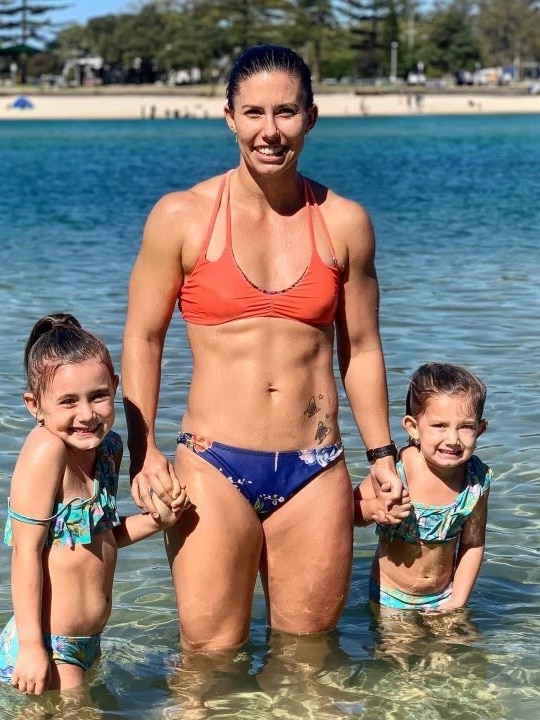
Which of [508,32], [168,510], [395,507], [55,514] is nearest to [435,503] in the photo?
[395,507]

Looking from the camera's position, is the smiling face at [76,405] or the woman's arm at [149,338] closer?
the smiling face at [76,405]

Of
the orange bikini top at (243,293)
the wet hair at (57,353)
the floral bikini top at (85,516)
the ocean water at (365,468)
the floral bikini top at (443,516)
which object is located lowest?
the ocean water at (365,468)

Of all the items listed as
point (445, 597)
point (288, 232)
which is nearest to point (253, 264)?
point (288, 232)

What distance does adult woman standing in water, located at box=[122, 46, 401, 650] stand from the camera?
3814 millimetres

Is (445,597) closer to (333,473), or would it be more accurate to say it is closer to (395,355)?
(333,473)

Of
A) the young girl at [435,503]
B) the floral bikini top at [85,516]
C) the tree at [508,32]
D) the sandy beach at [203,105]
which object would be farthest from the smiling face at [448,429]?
the tree at [508,32]

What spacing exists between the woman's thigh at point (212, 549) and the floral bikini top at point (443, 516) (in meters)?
0.72

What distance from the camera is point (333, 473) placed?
13.1 ft

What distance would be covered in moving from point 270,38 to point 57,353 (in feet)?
390

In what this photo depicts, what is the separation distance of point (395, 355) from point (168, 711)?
588 cm

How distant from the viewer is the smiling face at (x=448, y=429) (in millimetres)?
4312

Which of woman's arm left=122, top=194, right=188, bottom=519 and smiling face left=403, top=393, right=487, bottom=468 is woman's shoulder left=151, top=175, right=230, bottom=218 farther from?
smiling face left=403, top=393, right=487, bottom=468

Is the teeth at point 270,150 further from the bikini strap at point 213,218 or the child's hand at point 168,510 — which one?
the child's hand at point 168,510

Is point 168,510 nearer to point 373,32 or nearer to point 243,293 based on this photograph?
point 243,293
